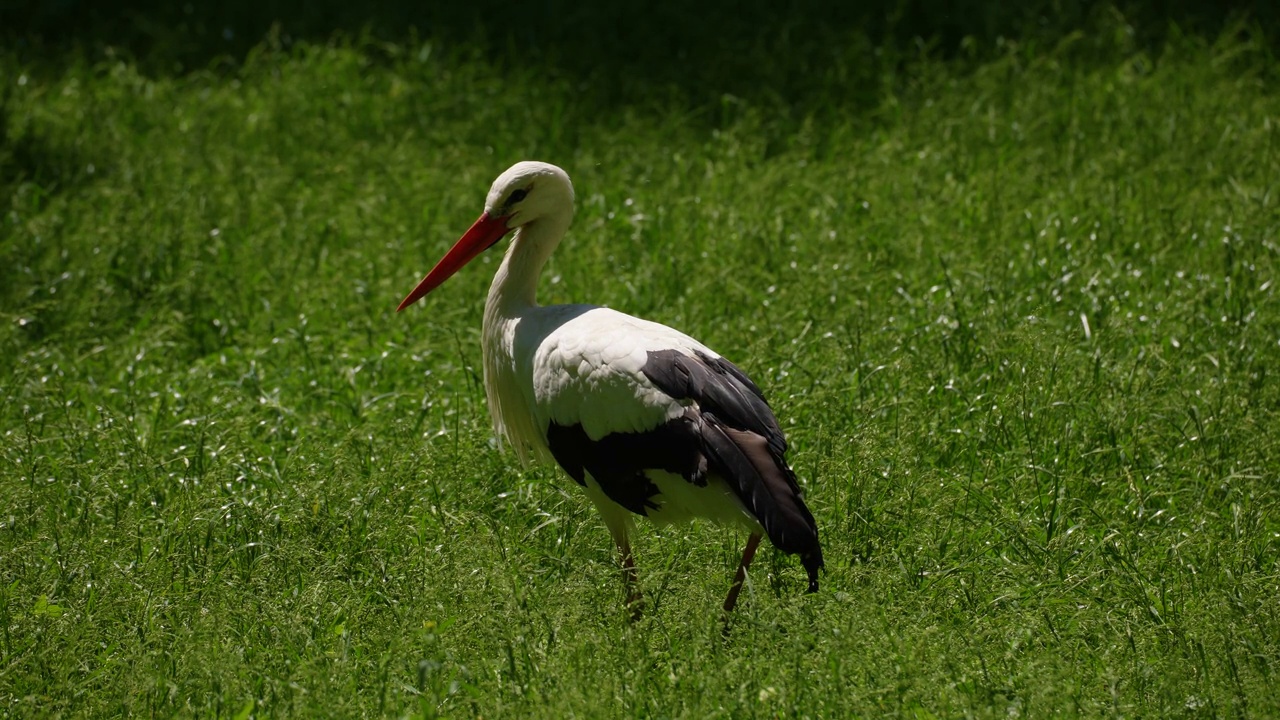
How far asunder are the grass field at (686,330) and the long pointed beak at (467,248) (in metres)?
0.51

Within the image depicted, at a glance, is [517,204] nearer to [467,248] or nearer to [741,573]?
[467,248]

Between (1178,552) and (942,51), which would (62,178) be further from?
(1178,552)

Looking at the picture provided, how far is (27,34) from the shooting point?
8281mm

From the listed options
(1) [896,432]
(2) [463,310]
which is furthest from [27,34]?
(1) [896,432]

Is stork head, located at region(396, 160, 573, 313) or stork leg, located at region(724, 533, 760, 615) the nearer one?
stork leg, located at region(724, 533, 760, 615)

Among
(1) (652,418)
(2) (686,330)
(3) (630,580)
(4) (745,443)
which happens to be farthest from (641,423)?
(2) (686,330)

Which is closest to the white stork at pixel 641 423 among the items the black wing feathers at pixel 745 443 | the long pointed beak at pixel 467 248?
the black wing feathers at pixel 745 443

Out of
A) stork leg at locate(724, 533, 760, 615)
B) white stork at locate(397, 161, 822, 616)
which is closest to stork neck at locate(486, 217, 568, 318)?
white stork at locate(397, 161, 822, 616)

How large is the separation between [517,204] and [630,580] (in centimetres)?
119

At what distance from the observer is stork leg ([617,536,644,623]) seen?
3389 millimetres

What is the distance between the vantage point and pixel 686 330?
197 inches

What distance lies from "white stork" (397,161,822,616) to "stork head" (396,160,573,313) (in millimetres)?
13

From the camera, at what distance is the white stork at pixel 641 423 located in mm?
3225

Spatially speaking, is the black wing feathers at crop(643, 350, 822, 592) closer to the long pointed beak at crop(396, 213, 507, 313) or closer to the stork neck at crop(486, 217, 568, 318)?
the stork neck at crop(486, 217, 568, 318)
